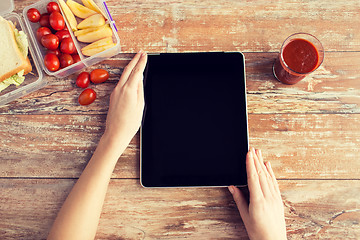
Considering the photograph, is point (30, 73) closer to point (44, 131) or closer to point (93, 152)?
point (44, 131)

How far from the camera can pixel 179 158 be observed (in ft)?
3.06

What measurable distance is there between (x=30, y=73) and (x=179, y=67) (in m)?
0.54

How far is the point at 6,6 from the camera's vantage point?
1.00 metres

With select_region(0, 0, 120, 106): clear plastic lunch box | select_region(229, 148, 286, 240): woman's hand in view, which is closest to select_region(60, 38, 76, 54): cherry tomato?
select_region(0, 0, 120, 106): clear plastic lunch box

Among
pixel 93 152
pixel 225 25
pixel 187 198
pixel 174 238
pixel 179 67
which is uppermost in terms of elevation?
pixel 225 25

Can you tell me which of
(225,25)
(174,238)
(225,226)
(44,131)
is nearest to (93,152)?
(44,131)

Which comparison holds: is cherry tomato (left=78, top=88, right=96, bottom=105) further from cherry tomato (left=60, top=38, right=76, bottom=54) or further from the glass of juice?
the glass of juice

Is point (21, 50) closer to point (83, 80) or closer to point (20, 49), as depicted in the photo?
point (20, 49)

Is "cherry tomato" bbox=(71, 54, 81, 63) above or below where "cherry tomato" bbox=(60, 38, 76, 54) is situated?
below

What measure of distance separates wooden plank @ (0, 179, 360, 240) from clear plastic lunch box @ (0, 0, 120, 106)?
1.12 feet

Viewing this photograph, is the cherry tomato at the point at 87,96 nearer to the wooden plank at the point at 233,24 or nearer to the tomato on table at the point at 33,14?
the wooden plank at the point at 233,24

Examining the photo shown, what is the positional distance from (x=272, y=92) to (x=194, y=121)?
30 centimetres

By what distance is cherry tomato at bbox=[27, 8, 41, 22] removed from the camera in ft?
3.16

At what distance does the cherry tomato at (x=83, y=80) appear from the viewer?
3.16ft
